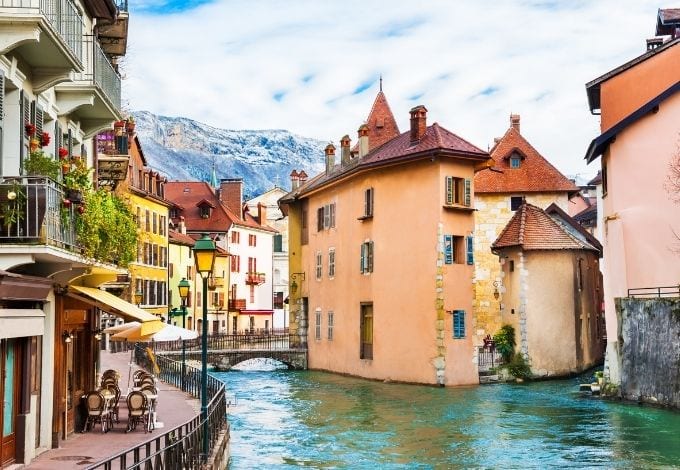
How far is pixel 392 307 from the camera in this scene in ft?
135

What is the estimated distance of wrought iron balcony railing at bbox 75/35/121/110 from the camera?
18672 millimetres

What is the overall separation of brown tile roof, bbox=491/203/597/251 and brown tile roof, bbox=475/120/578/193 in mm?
11865

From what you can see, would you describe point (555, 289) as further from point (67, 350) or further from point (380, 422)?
point (67, 350)

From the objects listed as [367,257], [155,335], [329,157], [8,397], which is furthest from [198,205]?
[8,397]

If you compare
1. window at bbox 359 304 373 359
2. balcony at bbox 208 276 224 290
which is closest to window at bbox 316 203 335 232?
window at bbox 359 304 373 359

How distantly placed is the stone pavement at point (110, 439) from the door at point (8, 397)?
0.56 m

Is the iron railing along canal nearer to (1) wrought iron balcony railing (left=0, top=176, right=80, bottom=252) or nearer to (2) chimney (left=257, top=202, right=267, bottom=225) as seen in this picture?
(1) wrought iron balcony railing (left=0, top=176, right=80, bottom=252)

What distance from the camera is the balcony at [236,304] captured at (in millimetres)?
80625

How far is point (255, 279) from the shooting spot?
279 ft

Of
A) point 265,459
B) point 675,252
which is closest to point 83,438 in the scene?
point 265,459

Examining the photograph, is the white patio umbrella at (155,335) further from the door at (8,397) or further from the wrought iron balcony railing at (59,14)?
the wrought iron balcony railing at (59,14)

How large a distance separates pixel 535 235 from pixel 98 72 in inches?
1134

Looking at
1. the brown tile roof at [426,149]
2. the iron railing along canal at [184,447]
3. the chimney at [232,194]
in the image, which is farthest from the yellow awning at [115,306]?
the chimney at [232,194]

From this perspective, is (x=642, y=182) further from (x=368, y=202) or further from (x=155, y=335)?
(x=155, y=335)
